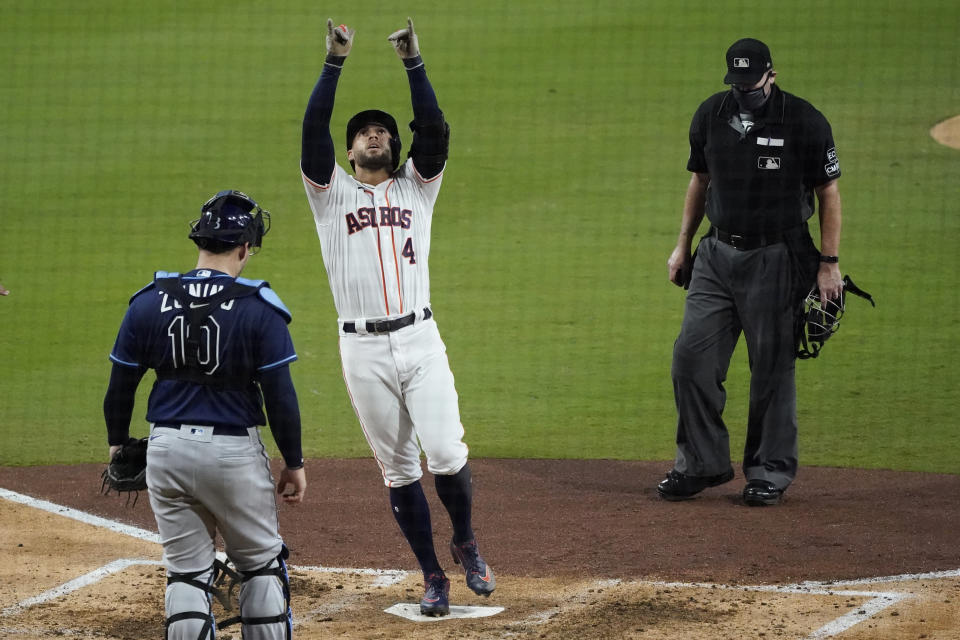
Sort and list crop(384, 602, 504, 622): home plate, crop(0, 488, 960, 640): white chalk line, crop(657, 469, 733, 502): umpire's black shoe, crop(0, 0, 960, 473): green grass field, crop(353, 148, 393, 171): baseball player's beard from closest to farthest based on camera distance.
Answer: crop(0, 488, 960, 640): white chalk line, crop(384, 602, 504, 622): home plate, crop(353, 148, 393, 171): baseball player's beard, crop(657, 469, 733, 502): umpire's black shoe, crop(0, 0, 960, 473): green grass field

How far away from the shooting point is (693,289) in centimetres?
596

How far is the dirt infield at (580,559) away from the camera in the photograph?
173 inches

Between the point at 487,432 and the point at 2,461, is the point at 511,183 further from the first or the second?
the point at 2,461

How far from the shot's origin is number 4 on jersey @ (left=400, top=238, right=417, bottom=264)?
464cm

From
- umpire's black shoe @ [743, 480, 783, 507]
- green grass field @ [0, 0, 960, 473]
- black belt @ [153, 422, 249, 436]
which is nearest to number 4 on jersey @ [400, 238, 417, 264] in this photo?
black belt @ [153, 422, 249, 436]

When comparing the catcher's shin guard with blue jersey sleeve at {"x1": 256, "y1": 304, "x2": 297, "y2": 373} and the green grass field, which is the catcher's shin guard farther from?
the green grass field

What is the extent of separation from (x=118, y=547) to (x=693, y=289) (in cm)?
264

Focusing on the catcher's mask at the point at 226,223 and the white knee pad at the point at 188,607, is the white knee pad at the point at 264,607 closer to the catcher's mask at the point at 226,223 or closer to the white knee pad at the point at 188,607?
the white knee pad at the point at 188,607

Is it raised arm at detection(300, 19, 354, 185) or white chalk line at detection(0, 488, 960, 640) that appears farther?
raised arm at detection(300, 19, 354, 185)

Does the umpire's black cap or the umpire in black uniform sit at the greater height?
the umpire's black cap

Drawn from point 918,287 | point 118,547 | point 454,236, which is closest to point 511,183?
point 454,236

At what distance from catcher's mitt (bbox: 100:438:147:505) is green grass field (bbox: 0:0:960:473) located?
2973 mm

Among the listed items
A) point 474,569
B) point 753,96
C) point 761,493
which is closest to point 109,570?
point 474,569

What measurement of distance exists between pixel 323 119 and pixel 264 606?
5.59ft
